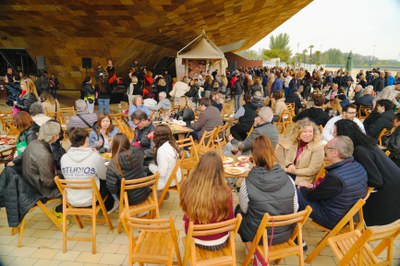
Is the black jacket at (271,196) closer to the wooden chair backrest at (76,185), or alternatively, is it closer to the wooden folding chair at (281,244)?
the wooden folding chair at (281,244)

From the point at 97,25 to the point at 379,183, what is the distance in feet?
39.6

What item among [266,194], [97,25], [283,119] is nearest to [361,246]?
[266,194]

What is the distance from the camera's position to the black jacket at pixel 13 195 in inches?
129

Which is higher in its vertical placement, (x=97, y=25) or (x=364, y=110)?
(x=97, y=25)

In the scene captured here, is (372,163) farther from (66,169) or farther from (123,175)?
(66,169)

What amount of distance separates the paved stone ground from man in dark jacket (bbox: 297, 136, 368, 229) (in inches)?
25.8

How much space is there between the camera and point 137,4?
33.7ft

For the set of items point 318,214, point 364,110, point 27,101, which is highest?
point 27,101

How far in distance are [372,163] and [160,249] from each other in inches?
101

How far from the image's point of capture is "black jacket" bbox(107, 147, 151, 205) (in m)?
3.33

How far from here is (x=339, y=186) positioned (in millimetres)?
2756

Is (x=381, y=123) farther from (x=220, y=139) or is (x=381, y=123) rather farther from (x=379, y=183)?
(x=220, y=139)

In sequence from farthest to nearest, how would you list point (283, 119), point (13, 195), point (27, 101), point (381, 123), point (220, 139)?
point (283, 119), point (27, 101), point (220, 139), point (381, 123), point (13, 195)

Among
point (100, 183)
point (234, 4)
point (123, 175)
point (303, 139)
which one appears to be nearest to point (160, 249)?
point (123, 175)
